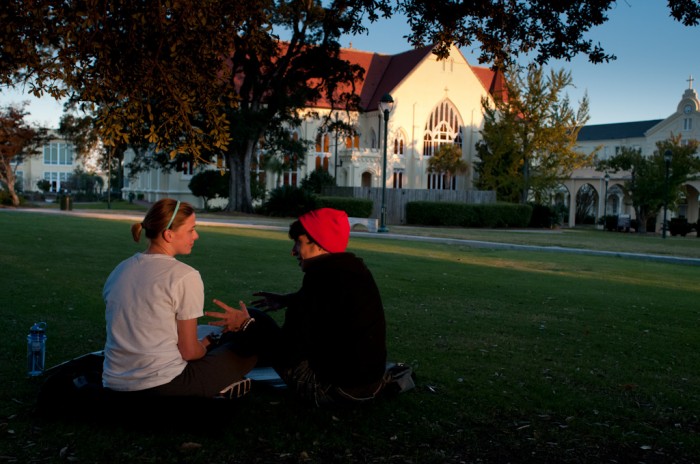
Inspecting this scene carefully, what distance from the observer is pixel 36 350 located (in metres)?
5.23

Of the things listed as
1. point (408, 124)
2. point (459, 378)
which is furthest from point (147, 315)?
point (408, 124)

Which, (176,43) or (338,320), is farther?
(176,43)

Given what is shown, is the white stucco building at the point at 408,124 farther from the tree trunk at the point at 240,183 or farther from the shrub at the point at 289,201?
the shrub at the point at 289,201

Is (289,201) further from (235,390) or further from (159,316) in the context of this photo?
(159,316)

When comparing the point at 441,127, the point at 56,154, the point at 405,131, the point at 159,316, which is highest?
the point at 441,127

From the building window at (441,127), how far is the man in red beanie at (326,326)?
2173 inches

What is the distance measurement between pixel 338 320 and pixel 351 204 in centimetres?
3177

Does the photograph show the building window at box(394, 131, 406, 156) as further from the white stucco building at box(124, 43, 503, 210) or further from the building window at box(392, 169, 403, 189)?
the building window at box(392, 169, 403, 189)

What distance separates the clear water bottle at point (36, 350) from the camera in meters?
5.14

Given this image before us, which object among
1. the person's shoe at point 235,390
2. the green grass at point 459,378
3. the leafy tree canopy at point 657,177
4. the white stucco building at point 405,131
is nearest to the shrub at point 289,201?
the white stucco building at point 405,131

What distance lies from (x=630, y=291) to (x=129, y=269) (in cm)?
1032

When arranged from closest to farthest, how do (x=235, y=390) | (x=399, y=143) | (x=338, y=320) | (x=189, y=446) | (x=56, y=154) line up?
(x=189, y=446), (x=338, y=320), (x=235, y=390), (x=399, y=143), (x=56, y=154)

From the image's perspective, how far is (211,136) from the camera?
770cm

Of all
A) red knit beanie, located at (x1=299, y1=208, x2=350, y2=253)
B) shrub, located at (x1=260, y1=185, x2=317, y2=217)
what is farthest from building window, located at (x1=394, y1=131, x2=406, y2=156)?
red knit beanie, located at (x1=299, y1=208, x2=350, y2=253)
